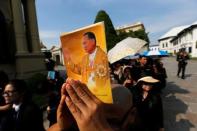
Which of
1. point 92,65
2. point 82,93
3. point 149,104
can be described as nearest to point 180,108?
point 149,104

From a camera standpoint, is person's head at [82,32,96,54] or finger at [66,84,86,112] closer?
finger at [66,84,86,112]

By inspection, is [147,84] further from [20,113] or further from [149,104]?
[20,113]

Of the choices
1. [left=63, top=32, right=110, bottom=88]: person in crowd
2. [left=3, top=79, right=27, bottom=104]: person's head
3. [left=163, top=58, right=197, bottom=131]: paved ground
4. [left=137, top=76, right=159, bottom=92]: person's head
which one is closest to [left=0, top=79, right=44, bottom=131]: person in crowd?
[left=3, top=79, right=27, bottom=104]: person's head

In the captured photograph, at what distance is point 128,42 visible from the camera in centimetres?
729

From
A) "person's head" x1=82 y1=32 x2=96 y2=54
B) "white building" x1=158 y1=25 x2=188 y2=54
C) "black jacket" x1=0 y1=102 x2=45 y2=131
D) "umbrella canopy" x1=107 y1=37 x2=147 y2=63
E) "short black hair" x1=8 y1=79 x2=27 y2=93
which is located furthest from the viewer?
"white building" x1=158 y1=25 x2=188 y2=54

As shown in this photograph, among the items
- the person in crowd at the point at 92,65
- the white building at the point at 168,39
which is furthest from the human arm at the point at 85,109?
the white building at the point at 168,39

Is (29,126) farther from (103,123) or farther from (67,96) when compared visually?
(103,123)

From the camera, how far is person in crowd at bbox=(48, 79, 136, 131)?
103cm

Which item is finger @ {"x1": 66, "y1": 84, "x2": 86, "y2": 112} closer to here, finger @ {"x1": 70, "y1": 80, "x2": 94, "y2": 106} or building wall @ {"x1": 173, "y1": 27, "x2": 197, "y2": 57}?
finger @ {"x1": 70, "y1": 80, "x2": 94, "y2": 106}

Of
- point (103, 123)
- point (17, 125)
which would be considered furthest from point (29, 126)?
point (103, 123)

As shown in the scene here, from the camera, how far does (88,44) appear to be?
1283 millimetres

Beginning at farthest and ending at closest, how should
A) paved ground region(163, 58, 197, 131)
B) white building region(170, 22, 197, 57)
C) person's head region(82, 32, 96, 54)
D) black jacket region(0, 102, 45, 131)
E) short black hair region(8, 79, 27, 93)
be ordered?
white building region(170, 22, 197, 57) < paved ground region(163, 58, 197, 131) < short black hair region(8, 79, 27, 93) < black jacket region(0, 102, 45, 131) < person's head region(82, 32, 96, 54)

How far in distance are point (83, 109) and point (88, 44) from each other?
38 cm

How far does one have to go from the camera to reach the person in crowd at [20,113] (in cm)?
278
